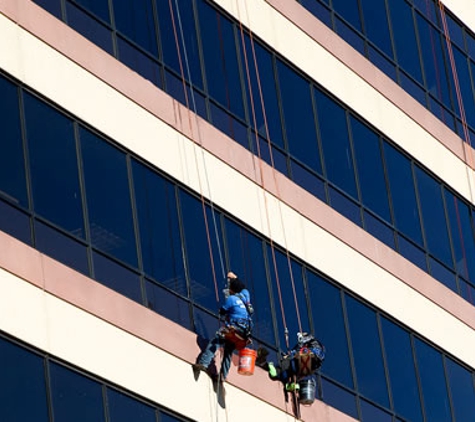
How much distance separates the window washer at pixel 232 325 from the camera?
29438 millimetres

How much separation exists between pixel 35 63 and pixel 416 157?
12184 millimetres

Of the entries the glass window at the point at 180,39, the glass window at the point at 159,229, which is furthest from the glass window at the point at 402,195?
the glass window at the point at 159,229

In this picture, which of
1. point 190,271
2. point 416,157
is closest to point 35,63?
point 190,271


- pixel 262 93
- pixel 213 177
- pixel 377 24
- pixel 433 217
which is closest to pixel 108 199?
pixel 213 177

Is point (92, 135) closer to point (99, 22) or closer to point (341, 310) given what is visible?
point (99, 22)

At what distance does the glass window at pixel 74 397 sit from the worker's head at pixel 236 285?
3.77m

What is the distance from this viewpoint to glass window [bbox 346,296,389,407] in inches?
1329

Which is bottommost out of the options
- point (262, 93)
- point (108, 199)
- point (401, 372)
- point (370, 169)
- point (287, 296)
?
point (108, 199)

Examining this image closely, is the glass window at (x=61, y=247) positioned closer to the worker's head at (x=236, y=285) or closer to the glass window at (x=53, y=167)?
the glass window at (x=53, y=167)

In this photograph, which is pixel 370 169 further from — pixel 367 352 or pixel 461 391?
pixel 461 391

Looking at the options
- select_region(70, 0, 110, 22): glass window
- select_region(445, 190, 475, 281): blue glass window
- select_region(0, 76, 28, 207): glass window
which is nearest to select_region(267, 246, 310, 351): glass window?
select_region(70, 0, 110, 22): glass window

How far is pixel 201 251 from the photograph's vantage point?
30.5 metres

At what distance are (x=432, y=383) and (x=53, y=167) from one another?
1098 cm

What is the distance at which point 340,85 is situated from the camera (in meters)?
36.3
